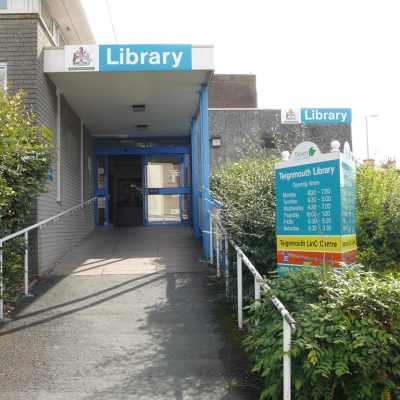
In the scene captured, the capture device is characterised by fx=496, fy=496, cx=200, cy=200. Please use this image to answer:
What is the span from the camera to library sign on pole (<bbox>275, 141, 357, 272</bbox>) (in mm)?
4523

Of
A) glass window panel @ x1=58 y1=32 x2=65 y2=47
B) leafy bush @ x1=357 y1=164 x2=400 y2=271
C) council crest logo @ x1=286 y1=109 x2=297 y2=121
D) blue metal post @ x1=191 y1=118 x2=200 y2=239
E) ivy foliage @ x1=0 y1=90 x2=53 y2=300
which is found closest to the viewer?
ivy foliage @ x1=0 y1=90 x2=53 y2=300

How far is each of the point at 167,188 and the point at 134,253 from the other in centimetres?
491

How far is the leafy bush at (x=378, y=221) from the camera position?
619 cm

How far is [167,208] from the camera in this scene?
1427cm

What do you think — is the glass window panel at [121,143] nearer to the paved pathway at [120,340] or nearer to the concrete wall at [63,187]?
the concrete wall at [63,187]

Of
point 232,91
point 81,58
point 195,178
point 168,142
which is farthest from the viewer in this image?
point 232,91

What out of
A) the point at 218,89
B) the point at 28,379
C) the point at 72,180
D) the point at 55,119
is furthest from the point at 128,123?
the point at 218,89

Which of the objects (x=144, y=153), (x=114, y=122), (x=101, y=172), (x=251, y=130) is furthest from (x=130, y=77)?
(x=251, y=130)

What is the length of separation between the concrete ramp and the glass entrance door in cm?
129

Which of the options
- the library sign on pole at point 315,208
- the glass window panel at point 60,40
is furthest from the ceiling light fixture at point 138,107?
the library sign on pole at point 315,208

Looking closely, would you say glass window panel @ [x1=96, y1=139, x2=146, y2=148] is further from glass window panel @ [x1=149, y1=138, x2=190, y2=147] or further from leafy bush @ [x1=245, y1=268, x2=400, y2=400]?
leafy bush @ [x1=245, y1=268, x2=400, y2=400]

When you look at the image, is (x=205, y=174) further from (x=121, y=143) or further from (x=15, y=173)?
(x=121, y=143)

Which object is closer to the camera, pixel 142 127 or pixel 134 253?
pixel 134 253

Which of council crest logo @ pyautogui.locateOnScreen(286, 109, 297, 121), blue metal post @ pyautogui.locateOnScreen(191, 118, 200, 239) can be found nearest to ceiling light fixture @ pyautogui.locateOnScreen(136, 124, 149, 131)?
blue metal post @ pyautogui.locateOnScreen(191, 118, 200, 239)
